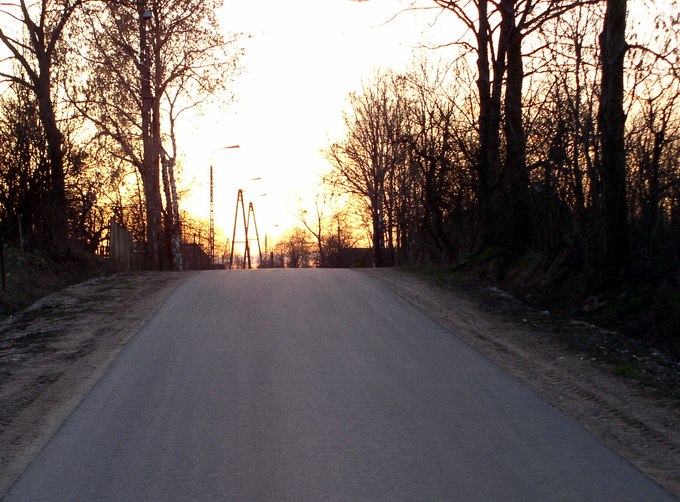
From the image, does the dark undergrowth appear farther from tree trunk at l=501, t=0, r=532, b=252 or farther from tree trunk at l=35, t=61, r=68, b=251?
tree trunk at l=501, t=0, r=532, b=252

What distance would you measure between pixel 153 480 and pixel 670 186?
408 inches

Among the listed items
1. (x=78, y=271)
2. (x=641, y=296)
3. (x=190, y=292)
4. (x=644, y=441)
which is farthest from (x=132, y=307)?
(x=644, y=441)

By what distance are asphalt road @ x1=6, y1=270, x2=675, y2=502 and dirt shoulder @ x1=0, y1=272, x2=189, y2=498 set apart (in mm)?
227

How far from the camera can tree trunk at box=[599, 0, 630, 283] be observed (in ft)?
46.8

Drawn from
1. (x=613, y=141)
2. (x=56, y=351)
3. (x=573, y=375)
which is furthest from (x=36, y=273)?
(x=573, y=375)

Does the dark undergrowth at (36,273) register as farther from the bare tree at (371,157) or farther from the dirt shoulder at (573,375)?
the bare tree at (371,157)

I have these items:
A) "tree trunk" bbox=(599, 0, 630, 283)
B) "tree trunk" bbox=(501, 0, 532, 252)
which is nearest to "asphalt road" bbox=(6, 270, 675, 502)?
"tree trunk" bbox=(599, 0, 630, 283)

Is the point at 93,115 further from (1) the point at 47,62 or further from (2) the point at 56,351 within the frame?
(2) the point at 56,351

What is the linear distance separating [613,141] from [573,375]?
6062 millimetres

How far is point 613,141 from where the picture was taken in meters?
14.5

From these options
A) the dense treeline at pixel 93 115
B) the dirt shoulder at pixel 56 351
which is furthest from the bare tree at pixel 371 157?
the dirt shoulder at pixel 56 351

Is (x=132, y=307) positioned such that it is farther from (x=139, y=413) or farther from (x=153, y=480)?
(x=153, y=480)

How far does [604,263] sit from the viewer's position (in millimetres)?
14680

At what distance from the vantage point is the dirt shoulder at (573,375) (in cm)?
704
